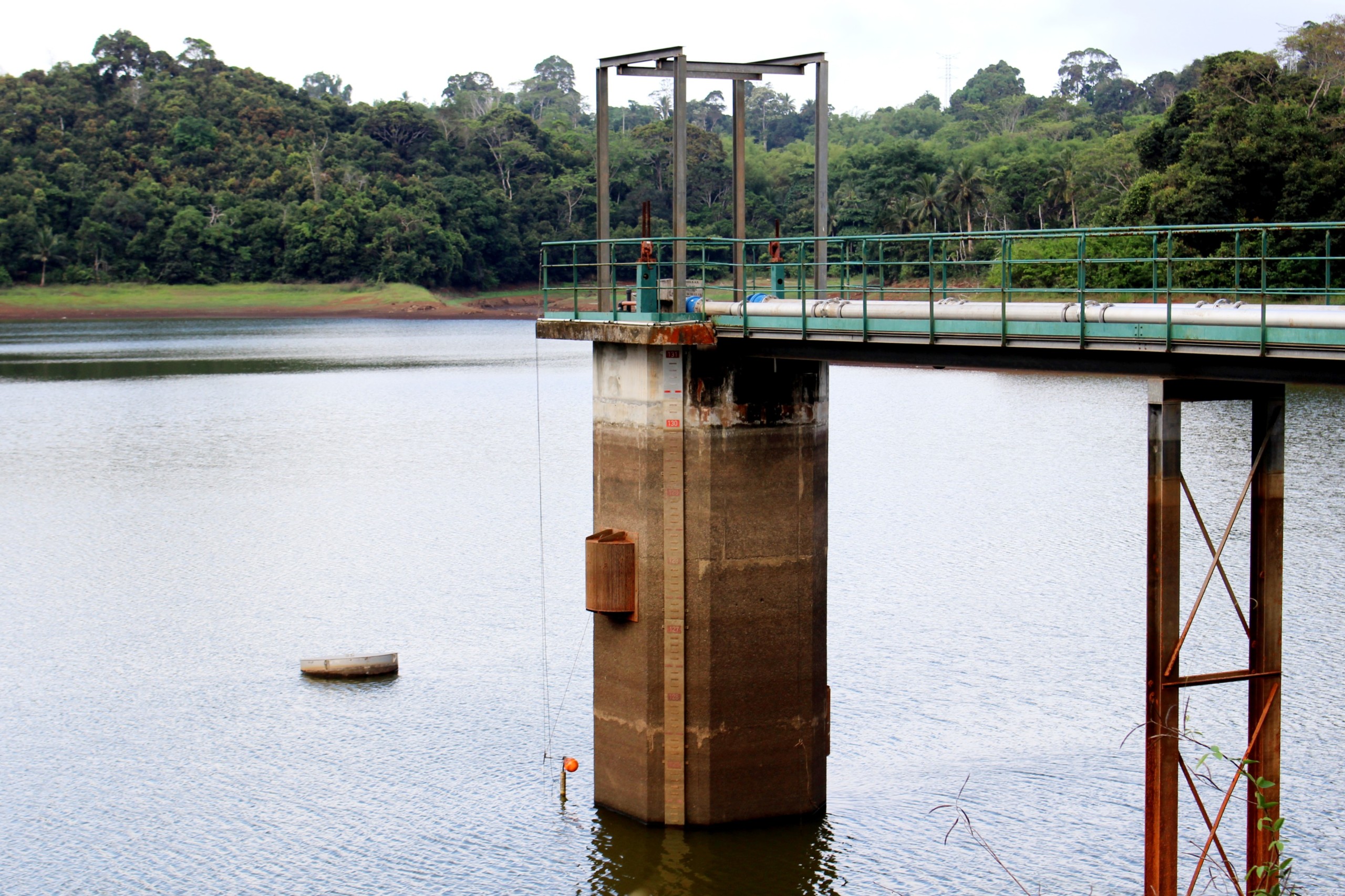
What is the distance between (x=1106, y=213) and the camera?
7281 centimetres

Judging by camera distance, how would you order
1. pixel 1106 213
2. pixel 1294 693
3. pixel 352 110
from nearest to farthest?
pixel 1294 693 → pixel 1106 213 → pixel 352 110

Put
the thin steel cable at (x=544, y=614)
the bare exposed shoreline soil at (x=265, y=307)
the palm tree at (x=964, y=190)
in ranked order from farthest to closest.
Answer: the bare exposed shoreline soil at (x=265, y=307) → the palm tree at (x=964, y=190) → the thin steel cable at (x=544, y=614)

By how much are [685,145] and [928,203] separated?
267 feet

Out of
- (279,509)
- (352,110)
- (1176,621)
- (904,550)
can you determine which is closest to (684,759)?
(1176,621)

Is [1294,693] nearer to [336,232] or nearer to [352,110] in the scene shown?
[336,232]

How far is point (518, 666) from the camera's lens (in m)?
26.1

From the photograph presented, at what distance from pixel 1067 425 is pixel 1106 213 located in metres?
21.6

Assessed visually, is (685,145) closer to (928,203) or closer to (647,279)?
(647,279)

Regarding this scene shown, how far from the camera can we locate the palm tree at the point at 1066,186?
9412cm

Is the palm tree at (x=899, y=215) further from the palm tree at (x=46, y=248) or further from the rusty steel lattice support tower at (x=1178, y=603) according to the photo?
the rusty steel lattice support tower at (x=1178, y=603)

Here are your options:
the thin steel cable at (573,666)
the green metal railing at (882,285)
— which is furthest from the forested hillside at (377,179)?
the green metal railing at (882,285)

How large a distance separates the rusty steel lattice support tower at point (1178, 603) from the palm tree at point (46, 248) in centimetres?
12657

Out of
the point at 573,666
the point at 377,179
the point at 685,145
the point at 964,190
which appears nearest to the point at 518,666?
the point at 573,666

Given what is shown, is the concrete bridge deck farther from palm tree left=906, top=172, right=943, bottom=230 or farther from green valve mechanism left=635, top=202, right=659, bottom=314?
palm tree left=906, top=172, right=943, bottom=230
